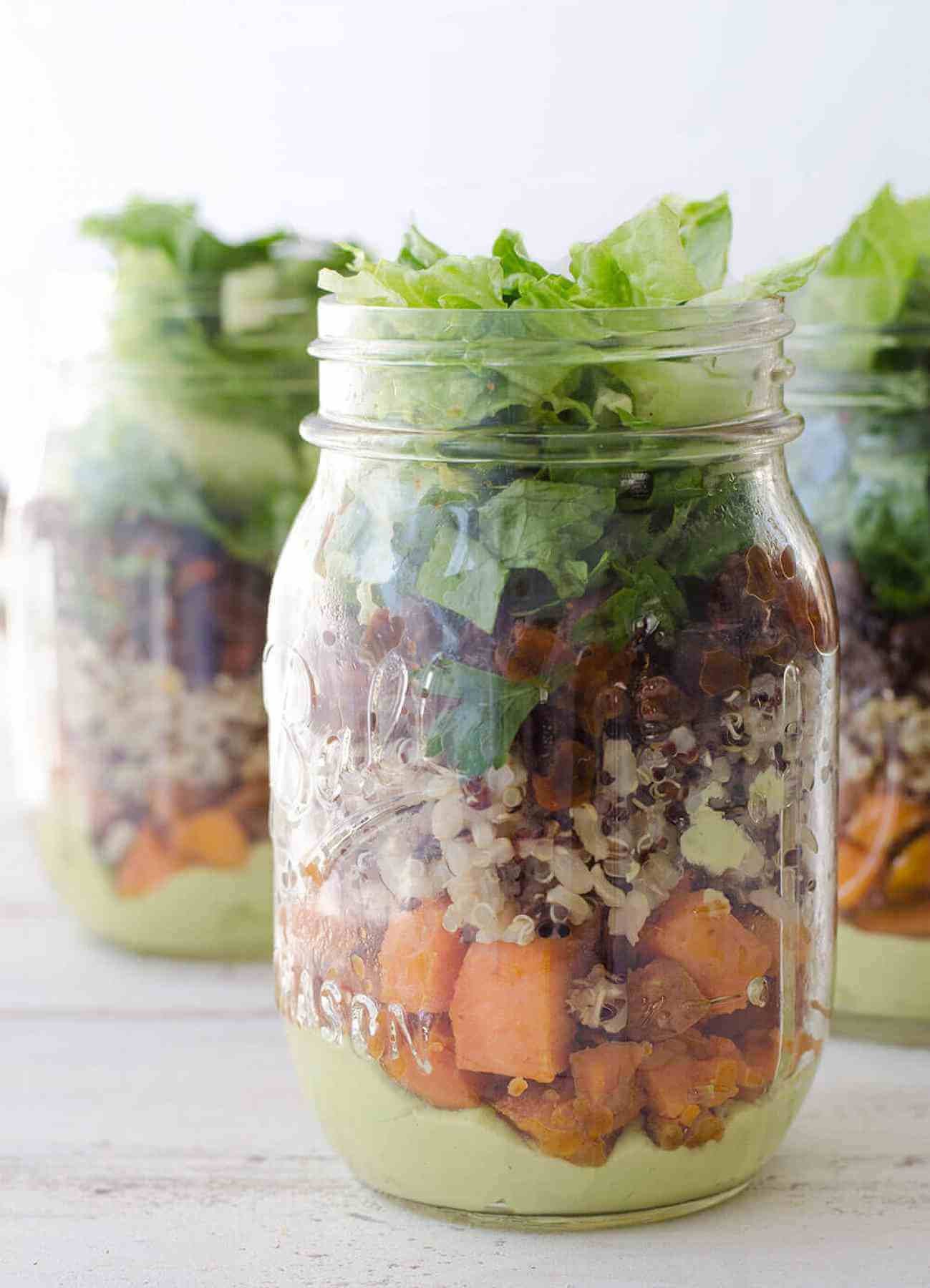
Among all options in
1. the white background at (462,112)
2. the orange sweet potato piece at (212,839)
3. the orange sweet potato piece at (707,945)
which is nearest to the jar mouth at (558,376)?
the orange sweet potato piece at (707,945)

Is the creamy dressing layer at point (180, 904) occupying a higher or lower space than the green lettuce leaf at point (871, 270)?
lower

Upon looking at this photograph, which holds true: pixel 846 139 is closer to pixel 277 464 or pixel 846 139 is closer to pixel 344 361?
pixel 277 464

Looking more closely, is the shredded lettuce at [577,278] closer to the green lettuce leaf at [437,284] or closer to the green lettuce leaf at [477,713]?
the green lettuce leaf at [437,284]

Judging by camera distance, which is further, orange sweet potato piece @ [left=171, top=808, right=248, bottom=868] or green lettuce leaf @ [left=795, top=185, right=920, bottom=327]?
orange sweet potato piece @ [left=171, top=808, right=248, bottom=868]

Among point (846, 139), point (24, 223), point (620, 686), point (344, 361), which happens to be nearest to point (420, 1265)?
point (620, 686)

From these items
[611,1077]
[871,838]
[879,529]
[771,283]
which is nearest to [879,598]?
[879,529]

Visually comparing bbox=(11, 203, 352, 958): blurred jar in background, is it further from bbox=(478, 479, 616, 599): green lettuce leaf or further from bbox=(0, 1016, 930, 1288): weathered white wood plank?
bbox=(478, 479, 616, 599): green lettuce leaf

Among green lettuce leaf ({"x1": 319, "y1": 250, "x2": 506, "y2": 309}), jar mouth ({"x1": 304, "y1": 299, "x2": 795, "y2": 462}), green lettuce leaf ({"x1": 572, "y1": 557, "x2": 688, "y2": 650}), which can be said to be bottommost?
green lettuce leaf ({"x1": 572, "y1": 557, "x2": 688, "y2": 650})

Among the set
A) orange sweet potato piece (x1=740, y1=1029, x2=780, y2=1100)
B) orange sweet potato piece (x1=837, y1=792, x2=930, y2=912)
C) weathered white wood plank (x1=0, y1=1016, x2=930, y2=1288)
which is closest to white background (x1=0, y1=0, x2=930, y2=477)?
orange sweet potato piece (x1=837, y1=792, x2=930, y2=912)
